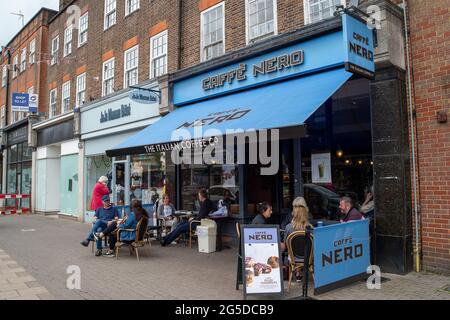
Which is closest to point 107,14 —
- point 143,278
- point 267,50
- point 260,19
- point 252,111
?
point 260,19

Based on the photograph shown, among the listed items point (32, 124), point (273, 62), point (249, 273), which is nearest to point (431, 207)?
point (249, 273)

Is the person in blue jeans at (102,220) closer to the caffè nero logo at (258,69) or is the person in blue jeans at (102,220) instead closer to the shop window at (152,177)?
the shop window at (152,177)

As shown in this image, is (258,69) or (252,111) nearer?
(252,111)

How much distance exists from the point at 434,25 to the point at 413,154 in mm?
2225

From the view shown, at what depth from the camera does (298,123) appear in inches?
240

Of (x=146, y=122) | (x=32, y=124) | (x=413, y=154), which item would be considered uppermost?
(x=32, y=124)

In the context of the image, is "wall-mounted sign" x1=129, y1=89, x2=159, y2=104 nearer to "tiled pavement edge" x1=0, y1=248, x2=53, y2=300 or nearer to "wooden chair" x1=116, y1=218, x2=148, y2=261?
"wooden chair" x1=116, y1=218, x2=148, y2=261

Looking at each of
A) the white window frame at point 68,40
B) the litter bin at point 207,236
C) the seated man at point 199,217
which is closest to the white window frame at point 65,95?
the white window frame at point 68,40

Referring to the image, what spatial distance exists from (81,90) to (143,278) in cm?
1313

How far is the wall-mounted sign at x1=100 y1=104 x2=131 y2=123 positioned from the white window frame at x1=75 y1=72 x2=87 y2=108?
9.70 feet

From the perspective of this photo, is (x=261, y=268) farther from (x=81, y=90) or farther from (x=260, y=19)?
(x=81, y=90)

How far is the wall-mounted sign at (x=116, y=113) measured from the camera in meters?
13.9

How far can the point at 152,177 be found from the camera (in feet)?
44.1
